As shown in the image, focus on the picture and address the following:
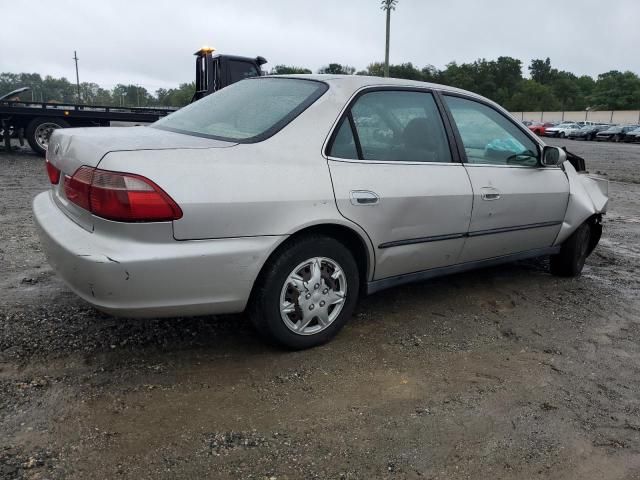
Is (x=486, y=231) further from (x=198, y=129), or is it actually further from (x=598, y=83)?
(x=598, y=83)

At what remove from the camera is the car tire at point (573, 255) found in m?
4.68

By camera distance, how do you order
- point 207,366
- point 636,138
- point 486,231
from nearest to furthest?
point 207,366, point 486,231, point 636,138

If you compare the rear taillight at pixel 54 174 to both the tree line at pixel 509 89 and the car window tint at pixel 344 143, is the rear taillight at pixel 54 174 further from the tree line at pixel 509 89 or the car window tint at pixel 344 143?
the tree line at pixel 509 89

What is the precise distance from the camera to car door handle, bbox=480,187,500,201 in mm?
3730

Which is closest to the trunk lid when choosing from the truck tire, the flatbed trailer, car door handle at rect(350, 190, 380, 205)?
car door handle at rect(350, 190, 380, 205)

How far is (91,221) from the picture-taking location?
8.54 feet

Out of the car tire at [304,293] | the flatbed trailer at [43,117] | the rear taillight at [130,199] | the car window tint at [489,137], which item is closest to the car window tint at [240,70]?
the flatbed trailer at [43,117]

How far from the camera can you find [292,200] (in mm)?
2816

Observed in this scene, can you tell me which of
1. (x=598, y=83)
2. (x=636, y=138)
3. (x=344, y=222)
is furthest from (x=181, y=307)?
(x=598, y=83)

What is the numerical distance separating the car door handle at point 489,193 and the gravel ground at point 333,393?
0.82 meters

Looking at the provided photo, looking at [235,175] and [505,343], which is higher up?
[235,175]

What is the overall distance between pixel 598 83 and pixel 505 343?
105984 mm

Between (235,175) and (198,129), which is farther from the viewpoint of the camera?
(198,129)

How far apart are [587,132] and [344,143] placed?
43339 mm
